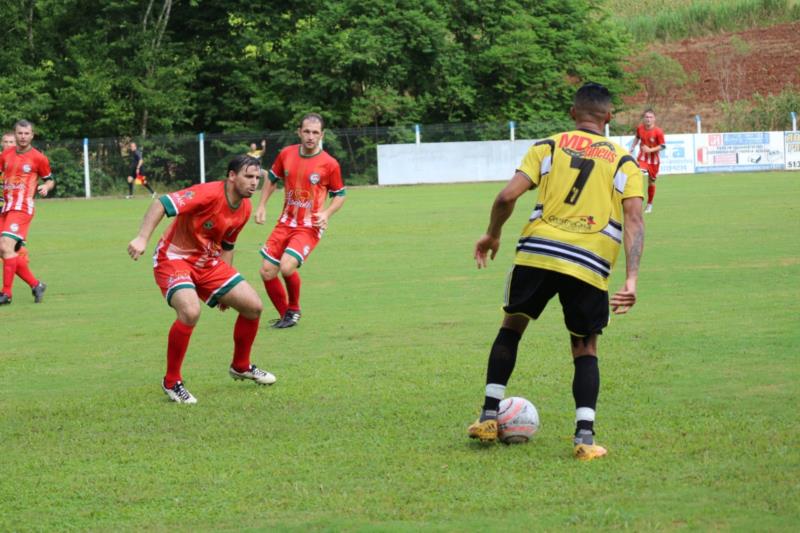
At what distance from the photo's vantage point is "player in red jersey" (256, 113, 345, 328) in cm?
1132

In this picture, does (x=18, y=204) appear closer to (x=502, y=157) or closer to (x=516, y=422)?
(x=516, y=422)

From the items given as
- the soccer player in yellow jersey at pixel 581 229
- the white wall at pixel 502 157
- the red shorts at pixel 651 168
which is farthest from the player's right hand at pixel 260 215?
the white wall at pixel 502 157

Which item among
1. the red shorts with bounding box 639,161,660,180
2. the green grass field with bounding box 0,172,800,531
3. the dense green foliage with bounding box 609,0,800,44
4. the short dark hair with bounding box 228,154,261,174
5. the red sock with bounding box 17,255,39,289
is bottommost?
the green grass field with bounding box 0,172,800,531

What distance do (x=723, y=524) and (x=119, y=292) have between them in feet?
34.7

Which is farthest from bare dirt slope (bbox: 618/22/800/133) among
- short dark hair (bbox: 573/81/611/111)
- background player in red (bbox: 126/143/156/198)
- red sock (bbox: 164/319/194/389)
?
short dark hair (bbox: 573/81/611/111)

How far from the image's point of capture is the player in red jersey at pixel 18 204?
526 inches

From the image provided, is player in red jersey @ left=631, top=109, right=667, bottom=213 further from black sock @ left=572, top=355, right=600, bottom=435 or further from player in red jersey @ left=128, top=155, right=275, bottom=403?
black sock @ left=572, top=355, right=600, bottom=435

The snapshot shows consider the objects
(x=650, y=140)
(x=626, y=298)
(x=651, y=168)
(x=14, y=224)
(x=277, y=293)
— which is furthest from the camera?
(x=650, y=140)

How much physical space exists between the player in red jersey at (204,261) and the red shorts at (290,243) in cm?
305

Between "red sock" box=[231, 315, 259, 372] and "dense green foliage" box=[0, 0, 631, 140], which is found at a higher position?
"dense green foliage" box=[0, 0, 631, 140]

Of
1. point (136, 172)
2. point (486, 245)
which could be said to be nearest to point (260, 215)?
point (486, 245)

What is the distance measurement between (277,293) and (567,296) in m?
5.63

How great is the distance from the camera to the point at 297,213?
11672mm

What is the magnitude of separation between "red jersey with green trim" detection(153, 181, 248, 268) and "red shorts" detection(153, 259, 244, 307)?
0.05 m
